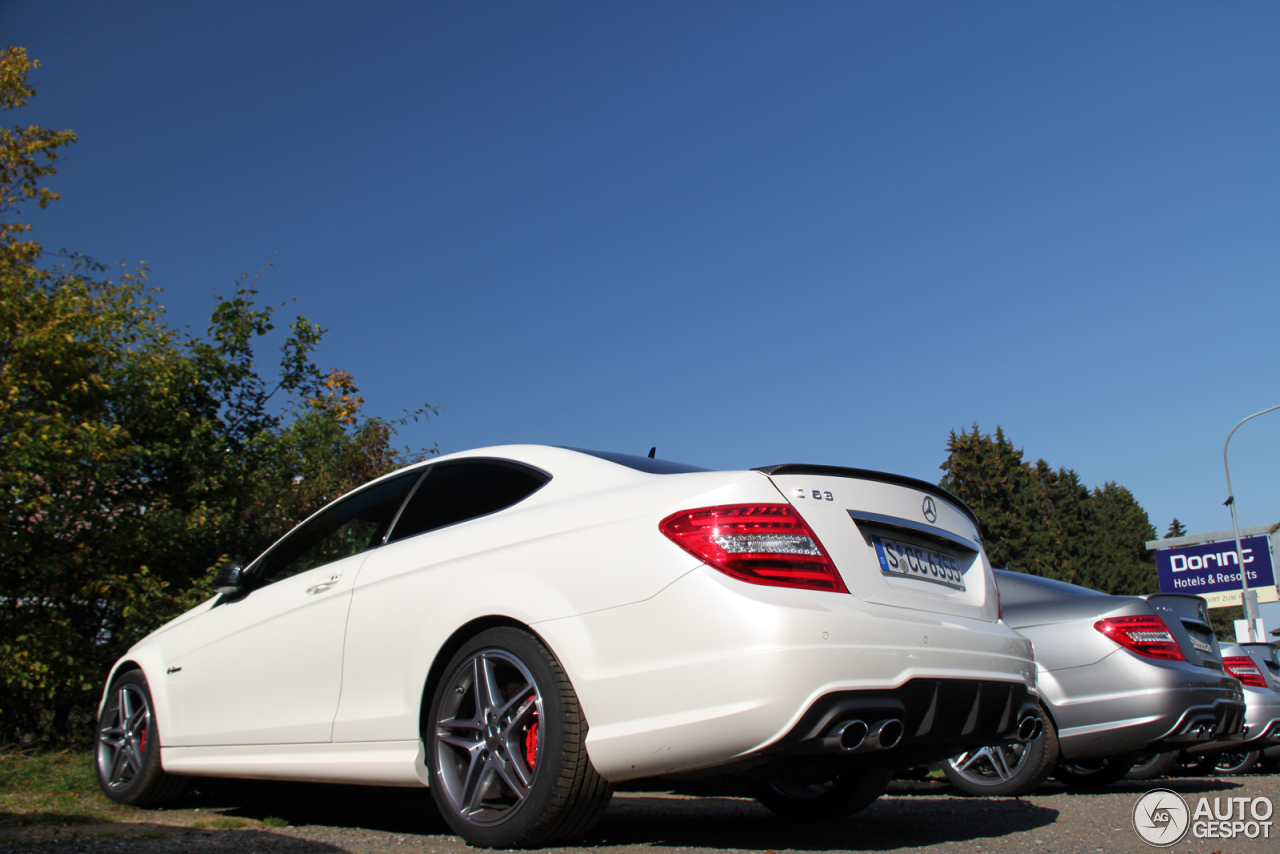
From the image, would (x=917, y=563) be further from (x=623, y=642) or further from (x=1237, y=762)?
(x=1237, y=762)

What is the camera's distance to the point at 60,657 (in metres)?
7.63

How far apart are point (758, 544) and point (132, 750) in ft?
13.5

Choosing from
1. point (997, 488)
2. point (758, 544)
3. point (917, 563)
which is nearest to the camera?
point (758, 544)

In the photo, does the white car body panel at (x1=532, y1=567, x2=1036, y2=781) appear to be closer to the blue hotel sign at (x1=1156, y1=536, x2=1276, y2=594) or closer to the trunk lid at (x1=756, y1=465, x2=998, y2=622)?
the trunk lid at (x1=756, y1=465, x2=998, y2=622)

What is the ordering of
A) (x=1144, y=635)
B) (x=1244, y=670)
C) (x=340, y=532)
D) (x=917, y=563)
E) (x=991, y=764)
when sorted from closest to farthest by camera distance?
(x=917, y=563)
(x=340, y=532)
(x=1144, y=635)
(x=991, y=764)
(x=1244, y=670)

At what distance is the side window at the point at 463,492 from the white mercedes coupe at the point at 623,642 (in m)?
0.01

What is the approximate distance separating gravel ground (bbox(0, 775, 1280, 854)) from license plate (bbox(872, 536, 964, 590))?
90cm

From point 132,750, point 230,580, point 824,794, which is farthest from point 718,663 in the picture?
point 132,750

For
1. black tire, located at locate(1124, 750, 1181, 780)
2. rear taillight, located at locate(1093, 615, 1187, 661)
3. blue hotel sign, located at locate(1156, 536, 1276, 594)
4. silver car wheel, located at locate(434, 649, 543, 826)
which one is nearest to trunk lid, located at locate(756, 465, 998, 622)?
silver car wheel, located at locate(434, 649, 543, 826)

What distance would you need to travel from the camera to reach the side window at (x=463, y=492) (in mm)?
3656

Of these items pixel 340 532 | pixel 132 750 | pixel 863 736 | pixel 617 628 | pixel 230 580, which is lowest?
pixel 132 750

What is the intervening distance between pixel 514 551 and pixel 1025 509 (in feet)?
175

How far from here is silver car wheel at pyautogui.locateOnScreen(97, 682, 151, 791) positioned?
509cm

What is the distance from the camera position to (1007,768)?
18.7 feet
